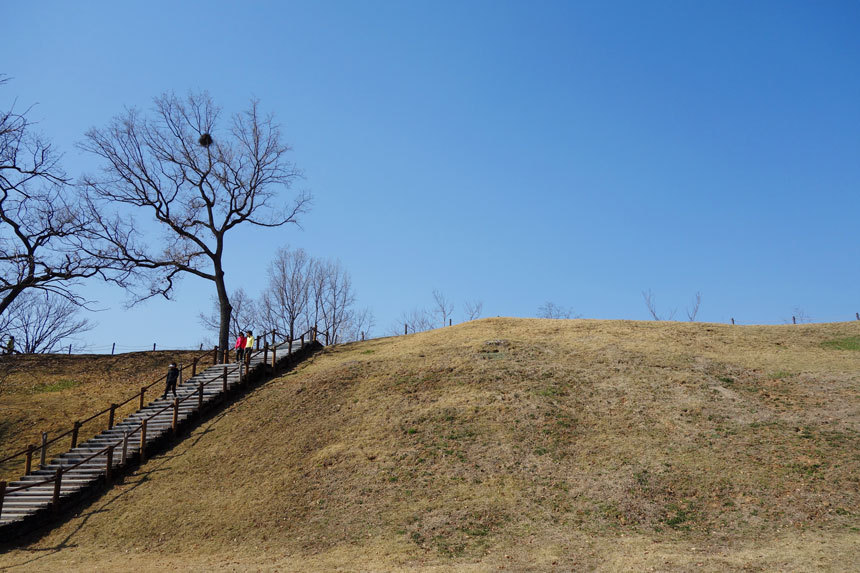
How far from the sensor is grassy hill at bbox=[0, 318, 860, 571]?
12766mm

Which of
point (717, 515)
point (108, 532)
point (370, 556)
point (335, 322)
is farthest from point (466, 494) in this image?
point (335, 322)

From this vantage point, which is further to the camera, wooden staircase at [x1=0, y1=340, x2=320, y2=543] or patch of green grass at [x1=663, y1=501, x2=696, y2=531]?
wooden staircase at [x1=0, y1=340, x2=320, y2=543]

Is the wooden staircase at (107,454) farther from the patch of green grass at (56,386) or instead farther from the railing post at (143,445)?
the patch of green grass at (56,386)

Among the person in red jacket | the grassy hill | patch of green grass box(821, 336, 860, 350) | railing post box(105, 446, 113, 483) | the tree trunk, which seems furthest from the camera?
the tree trunk

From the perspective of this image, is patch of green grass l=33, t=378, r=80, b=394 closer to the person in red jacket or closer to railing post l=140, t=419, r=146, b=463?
the person in red jacket

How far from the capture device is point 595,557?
1205 cm

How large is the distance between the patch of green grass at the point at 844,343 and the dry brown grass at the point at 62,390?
100 ft

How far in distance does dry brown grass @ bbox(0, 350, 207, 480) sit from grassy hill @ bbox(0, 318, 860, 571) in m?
6.73

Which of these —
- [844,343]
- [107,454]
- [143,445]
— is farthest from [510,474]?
[844,343]

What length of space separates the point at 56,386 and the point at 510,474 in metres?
23.1

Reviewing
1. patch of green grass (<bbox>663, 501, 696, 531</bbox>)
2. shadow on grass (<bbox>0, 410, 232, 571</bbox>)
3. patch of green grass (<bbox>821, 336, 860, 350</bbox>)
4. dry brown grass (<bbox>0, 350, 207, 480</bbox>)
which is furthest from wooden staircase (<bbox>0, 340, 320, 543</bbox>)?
patch of green grass (<bbox>821, 336, 860, 350</bbox>)

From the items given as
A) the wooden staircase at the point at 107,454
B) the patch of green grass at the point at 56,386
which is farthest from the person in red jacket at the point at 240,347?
the patch of green grass at the point at 56,386

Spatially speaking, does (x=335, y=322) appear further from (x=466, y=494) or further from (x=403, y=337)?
(x=466, y=494)

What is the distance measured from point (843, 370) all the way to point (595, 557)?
17.1m
